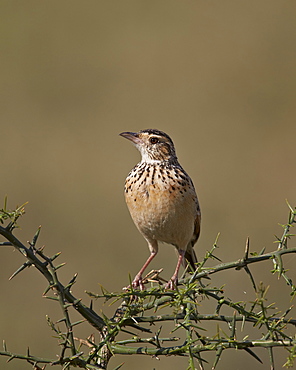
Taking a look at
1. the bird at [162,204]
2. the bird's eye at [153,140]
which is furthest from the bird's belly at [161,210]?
the bird's eye at [153,140]

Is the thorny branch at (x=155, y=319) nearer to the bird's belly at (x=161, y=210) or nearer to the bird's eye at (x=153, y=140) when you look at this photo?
the bird's belly at (x=161, y=210)

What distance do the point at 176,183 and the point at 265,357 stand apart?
9.04ft

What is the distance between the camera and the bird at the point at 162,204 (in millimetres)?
4719

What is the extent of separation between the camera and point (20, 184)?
10617 mm

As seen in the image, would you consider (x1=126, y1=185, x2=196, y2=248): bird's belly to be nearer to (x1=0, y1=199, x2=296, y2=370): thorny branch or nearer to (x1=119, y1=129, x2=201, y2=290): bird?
(x1=119, y1=129, x2=201, y2=290): bird

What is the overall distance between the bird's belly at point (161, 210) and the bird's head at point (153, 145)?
1.92 ft

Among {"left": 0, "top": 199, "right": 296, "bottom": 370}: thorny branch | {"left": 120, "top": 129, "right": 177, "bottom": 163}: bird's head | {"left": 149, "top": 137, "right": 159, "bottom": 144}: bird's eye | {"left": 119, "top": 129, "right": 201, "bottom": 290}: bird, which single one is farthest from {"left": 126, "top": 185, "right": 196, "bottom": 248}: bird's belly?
{"left": 0, "top": 199, "right": 296, "bottom": 370}: thorny branch

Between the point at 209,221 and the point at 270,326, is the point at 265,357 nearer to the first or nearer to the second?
the point at 209,221

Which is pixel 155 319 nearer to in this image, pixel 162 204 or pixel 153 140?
pixel 162 204

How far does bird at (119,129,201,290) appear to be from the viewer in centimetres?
472

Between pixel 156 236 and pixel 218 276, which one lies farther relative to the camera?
pixel 218 276

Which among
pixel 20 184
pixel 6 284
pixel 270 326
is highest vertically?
pixel 20 184

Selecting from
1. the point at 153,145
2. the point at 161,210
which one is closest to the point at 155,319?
the point at 161,210

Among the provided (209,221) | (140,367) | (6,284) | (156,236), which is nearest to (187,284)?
(156,236)
